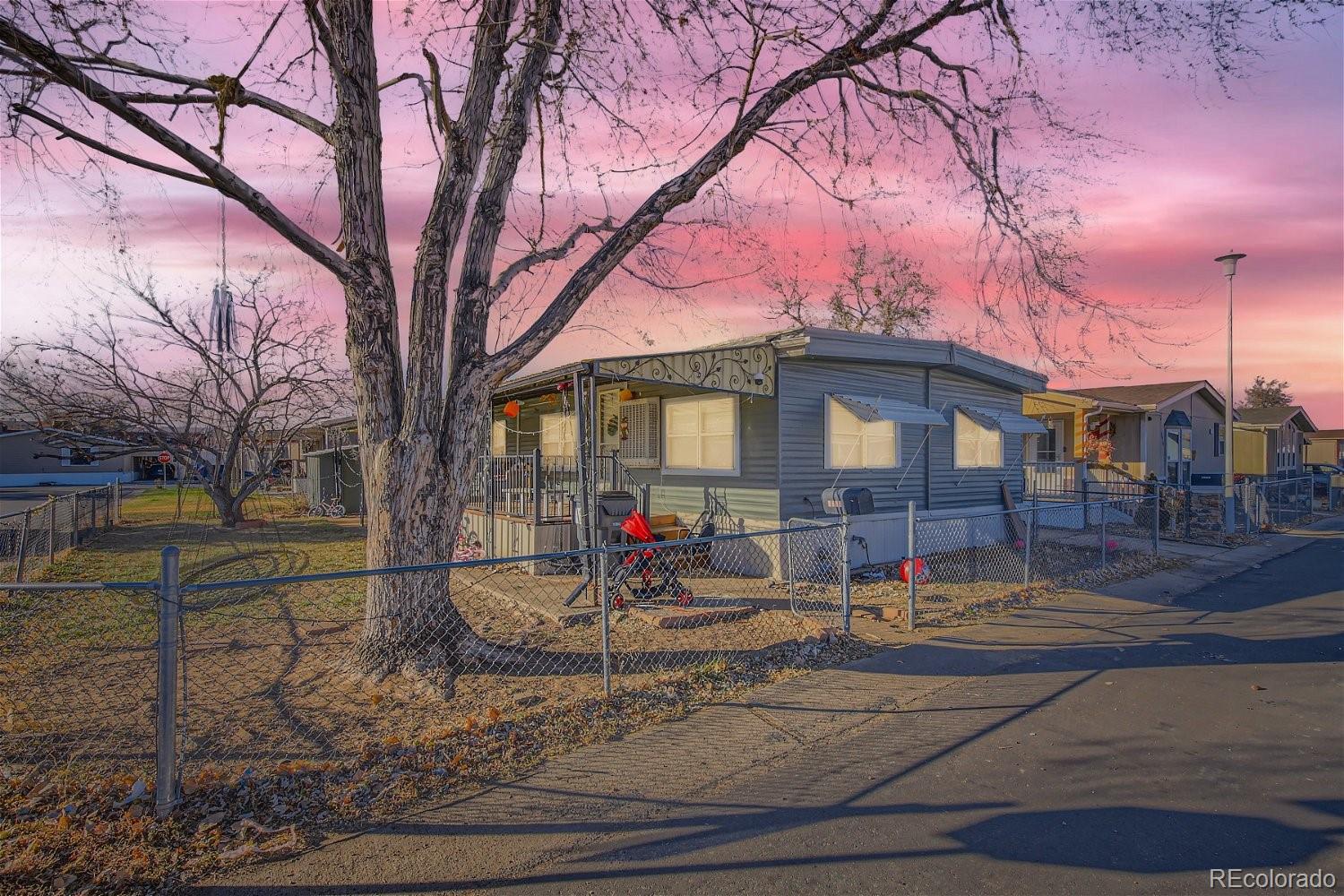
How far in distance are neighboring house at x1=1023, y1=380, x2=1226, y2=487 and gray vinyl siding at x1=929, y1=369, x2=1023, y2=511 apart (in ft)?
24.6

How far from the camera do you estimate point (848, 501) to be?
36.0ft

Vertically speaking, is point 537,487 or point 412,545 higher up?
point 537,487

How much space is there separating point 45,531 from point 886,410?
12.8 m

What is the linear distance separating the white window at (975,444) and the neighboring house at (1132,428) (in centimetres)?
848

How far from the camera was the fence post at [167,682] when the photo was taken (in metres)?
3.47

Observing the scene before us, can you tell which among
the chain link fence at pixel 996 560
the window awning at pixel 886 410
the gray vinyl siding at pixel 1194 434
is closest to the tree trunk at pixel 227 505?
the window awning at pixel 886 410

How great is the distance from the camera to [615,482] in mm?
11117

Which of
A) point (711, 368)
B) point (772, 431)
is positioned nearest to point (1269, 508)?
point (772, 431)

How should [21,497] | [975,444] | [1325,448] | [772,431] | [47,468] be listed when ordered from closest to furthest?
1. [772,431]
2. [975,444]
3. [21,497]
4. [47,468]
5. [1325,448]

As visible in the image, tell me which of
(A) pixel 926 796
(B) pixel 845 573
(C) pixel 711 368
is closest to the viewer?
(A) pixel 926 796

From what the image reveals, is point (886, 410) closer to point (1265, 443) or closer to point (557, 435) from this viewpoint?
point (557, 435)

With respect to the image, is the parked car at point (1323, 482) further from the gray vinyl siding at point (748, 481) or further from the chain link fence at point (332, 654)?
the chain link fence at point (332, 654)

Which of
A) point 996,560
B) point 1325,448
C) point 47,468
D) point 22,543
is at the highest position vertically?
point 1325,448

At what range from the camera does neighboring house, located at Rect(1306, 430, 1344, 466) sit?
45.9 m
